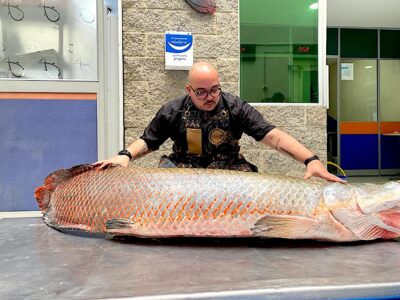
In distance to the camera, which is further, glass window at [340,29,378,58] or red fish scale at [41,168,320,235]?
glass window at [340,29,378,58]

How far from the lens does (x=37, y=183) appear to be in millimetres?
3639

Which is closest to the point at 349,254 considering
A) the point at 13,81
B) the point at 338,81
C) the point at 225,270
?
the point at 225,270

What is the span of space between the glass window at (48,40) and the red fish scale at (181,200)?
2105 mm

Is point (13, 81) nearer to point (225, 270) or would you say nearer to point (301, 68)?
point (301, 68)

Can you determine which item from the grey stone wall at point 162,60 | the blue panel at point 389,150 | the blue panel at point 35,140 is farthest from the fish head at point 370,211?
the blue panel at point 389,150

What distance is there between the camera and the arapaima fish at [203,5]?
376cm

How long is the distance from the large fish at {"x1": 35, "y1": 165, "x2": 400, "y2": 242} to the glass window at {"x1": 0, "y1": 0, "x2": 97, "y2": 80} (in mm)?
2083

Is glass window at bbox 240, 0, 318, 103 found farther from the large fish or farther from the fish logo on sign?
the large fish

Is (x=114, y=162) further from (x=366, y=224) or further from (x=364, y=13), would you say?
(x=364, y=13)

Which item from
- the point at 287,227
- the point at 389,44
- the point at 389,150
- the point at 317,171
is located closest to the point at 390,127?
the point at 389,150

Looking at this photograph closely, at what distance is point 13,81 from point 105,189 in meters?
2.23

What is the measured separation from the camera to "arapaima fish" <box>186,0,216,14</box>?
12.3 ft

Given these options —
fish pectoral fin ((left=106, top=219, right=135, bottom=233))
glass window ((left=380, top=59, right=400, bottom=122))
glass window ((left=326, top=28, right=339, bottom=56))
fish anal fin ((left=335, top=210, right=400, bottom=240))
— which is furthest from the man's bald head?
glass window ((left=380, top=59, right=400, bottom=122))

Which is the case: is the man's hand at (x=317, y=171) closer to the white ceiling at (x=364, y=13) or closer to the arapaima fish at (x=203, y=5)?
the arapaima fish at (x=203, y=5)
